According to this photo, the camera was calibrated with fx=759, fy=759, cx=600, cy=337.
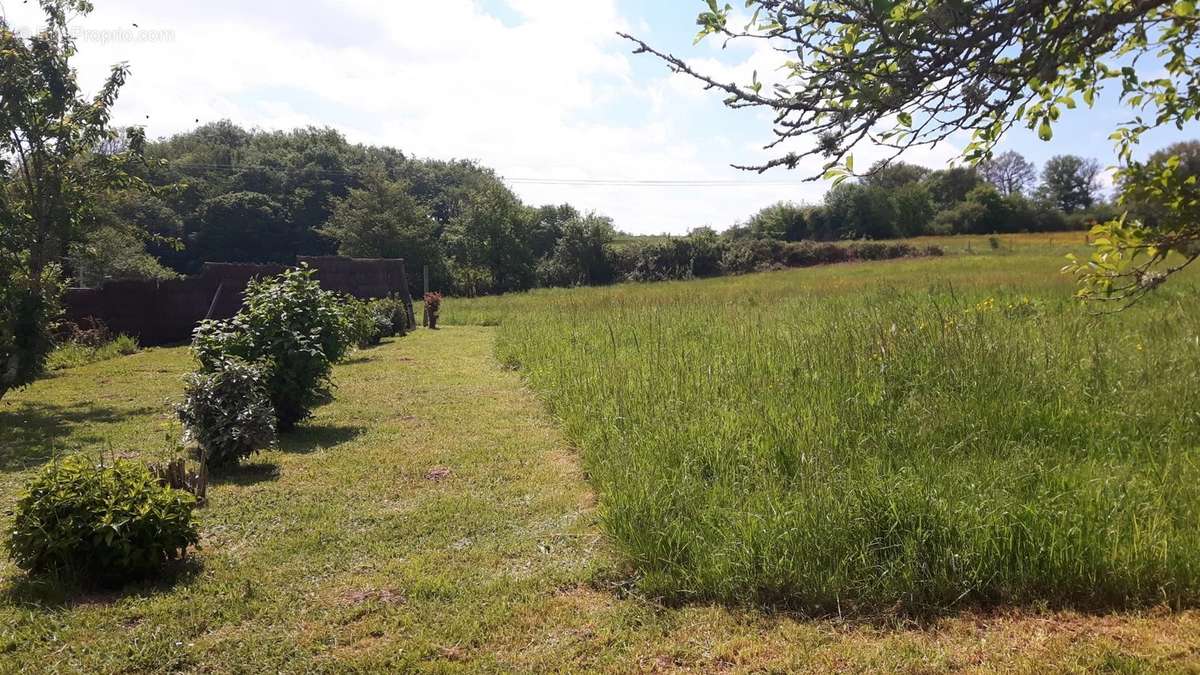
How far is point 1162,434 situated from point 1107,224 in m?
2.00

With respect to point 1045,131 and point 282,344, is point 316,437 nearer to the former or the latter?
point 282,344

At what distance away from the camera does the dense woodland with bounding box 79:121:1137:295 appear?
4566 centimetres

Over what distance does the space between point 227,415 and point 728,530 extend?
14.5 feet

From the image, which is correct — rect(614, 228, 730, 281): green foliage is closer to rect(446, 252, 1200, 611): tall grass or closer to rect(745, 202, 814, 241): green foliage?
rect(745, 202, 814, 241): green foliage

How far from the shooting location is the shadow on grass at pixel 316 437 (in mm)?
7246

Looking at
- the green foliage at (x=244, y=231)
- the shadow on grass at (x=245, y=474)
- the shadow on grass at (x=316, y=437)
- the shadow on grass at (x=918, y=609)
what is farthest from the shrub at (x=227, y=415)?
the green foliage at (x=244, y=231)

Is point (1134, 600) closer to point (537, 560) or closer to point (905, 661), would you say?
point (905, 661)

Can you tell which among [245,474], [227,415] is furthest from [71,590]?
[227,415]

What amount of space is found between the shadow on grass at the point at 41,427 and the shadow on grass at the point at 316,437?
194cm

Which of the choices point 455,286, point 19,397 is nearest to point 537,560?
point 19,397

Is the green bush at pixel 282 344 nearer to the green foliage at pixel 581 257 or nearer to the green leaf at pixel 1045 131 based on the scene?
the green leaf at pixel 1045 131

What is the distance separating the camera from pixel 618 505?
456 centimetres

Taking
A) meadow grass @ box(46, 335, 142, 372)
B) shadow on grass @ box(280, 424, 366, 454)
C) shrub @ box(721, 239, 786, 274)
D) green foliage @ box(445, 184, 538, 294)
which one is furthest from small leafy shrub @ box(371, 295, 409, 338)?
shrub @ box(721, 239, 786, 274)

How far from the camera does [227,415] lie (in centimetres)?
637
